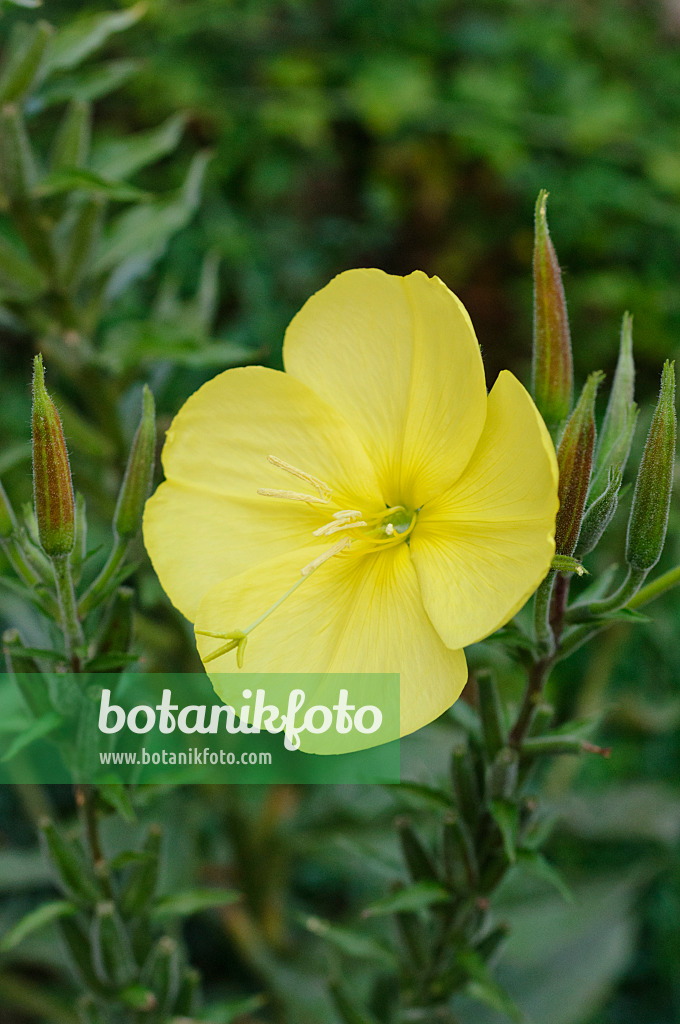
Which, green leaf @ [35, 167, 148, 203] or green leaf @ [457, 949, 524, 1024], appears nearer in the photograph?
green leaf @ [457, 949, 524, 1024]

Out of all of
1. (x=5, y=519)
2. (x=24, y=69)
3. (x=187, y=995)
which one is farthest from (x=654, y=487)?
(x=24, y=69)

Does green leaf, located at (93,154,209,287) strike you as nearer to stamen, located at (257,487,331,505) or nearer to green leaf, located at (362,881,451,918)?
stamen, located at (257,487,331,505)

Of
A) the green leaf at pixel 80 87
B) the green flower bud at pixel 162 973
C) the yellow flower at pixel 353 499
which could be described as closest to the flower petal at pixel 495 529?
the yellow flower at pixel 353 499

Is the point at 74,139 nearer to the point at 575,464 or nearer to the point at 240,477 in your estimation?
the point at 240,477

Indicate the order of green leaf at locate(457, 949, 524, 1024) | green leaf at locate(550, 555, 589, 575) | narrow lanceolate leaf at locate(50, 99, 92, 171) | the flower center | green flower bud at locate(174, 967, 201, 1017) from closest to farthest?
Result: green leaf at locate(550, 555, 589, 575)
the flower center
green leaf at locate(457, 949, 524, 1024)
green flower bud at locate(174, 967, 201, 1017)
narrow lanceolate leaf at locate(50, 99, 92, 171)

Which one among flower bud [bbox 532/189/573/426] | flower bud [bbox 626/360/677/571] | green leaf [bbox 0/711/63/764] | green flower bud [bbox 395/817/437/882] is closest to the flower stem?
flower bud [bbox 626/360/677/571]

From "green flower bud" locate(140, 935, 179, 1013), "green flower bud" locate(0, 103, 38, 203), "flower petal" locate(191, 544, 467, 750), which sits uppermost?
"green flower bud" locate(0, 103, 38, 203)
